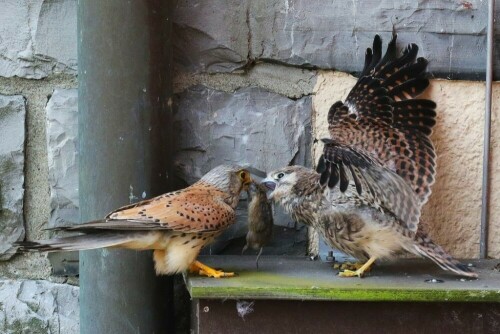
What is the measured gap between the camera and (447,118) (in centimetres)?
234

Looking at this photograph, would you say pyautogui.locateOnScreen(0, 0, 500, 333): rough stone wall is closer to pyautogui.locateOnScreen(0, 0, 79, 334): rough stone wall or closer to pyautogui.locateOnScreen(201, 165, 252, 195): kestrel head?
pyautogui.locateOnScreen(0, 0, 79, 334): rough stone wall

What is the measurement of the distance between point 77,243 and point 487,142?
109 cm

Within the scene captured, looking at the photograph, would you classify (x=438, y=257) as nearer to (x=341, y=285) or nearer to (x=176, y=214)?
(x=341, y=285)

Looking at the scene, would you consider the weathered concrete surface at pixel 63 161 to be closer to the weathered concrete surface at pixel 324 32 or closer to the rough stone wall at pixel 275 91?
the rough stone wall at pixel 275 91

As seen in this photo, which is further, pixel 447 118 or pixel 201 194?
pixel 447 118

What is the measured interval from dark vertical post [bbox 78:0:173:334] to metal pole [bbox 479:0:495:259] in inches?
33.1

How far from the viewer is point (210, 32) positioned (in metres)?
2.32

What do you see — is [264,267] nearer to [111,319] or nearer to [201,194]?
[201,194]

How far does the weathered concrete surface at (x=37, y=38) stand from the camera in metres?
2.26

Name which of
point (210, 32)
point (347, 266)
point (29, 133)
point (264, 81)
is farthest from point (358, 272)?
point (29, 133)

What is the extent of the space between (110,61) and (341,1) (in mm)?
638

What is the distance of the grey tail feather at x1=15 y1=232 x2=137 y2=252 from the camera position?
6.09 ft

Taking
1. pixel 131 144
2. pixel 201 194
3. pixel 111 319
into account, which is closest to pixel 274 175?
pixel 201 194

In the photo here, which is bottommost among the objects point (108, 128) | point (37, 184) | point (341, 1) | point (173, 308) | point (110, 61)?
point (173, 308)
